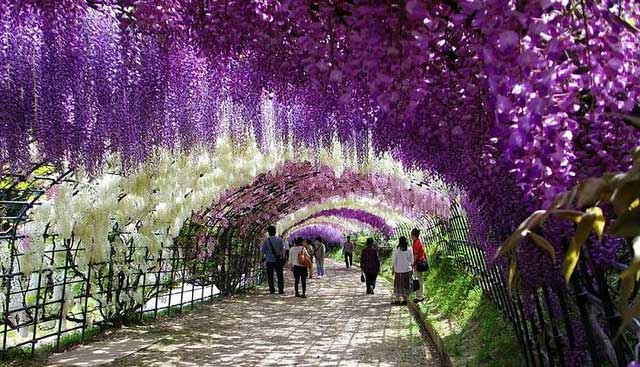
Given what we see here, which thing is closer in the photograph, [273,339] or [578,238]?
[578,238]

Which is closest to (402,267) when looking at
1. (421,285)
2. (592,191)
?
(421,285)

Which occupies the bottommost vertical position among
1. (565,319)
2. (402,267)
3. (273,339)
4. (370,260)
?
(273,339)

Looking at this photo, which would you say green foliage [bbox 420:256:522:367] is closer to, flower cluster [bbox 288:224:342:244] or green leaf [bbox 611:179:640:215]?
green leaf [bbox 611:179:640:215]

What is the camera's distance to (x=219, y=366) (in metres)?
→ 6.66

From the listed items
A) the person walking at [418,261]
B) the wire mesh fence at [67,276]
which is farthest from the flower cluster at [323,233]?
the person walking at [418,261]

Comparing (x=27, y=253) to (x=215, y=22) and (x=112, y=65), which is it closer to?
(x=112, y=65)

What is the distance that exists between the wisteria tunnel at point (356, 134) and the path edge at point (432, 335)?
0.05m

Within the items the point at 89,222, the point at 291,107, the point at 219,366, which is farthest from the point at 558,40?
the point at 89,222

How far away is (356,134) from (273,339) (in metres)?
3.14

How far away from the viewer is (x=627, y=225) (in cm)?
85

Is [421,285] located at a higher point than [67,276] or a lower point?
lower

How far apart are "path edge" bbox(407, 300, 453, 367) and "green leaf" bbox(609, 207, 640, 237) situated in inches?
208

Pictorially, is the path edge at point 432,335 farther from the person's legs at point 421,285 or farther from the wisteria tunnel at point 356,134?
the person's legs at point 421,285

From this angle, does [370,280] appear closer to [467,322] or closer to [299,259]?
[299,259]
